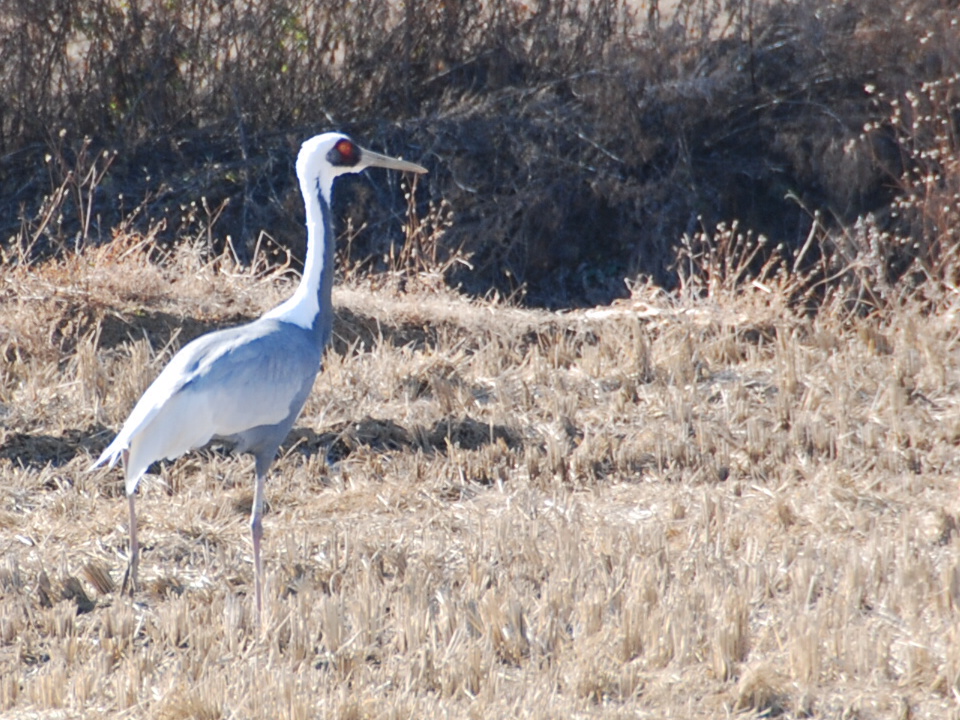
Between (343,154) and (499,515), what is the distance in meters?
1.82

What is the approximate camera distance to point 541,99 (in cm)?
1214

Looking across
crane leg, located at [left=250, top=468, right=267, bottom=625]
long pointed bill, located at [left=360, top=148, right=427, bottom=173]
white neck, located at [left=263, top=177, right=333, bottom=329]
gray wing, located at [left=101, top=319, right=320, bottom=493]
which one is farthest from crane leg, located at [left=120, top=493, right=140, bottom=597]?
long pointed bill, located at [left=360, top=148, right=427, bottom=173]

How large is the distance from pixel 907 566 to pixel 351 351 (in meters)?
3.94

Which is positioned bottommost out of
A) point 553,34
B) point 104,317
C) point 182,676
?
point 182,676

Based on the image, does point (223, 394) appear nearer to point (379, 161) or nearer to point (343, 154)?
point (343, 154)

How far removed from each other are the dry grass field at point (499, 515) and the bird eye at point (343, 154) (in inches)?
61.8

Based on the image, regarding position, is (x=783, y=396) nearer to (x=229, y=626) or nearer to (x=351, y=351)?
(x=351, y=351)

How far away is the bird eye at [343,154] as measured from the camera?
612cm

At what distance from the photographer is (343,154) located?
615 cm

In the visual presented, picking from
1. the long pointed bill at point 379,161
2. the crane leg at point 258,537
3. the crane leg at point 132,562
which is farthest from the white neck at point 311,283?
the crane leg at point 132,562

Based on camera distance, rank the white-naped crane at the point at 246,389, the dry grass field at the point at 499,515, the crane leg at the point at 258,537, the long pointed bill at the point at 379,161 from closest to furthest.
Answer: the dry grass field at the point at 499,515, the crane leg at the point at 258,537, the white-naped crane at the point at 246,389, the long pointed bill at the point at 379,161

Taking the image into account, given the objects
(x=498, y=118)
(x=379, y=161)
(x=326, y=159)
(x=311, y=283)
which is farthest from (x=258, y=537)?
(x=498, y=118)

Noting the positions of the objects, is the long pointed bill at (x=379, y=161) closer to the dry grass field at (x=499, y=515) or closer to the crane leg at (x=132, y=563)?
the dry grass field at (x=499, y=515)

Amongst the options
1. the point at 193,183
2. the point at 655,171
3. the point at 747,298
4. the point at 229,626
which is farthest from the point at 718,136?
the point at 229,626
